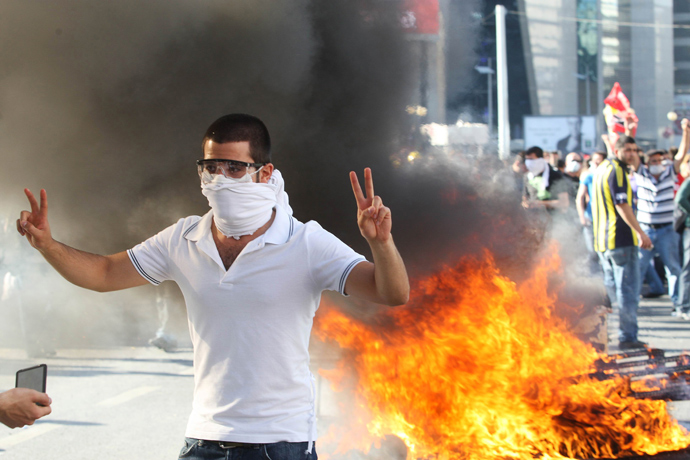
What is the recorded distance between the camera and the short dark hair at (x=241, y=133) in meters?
1.82

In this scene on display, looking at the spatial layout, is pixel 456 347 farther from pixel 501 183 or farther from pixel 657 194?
pixel 657 194

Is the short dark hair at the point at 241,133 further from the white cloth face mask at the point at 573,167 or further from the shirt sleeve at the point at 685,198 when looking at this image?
the white cloth face mask at the point at 573,167

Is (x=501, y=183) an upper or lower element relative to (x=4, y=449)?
upper

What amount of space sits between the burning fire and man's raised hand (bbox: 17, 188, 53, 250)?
193 centimetres

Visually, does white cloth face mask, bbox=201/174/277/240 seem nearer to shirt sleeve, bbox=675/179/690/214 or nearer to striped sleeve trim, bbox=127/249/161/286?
striped sleeve trim, bbox=127/249/161/286

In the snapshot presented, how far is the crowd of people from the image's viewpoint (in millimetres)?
5535

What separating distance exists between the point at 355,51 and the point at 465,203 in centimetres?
133

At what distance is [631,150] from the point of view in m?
5.63

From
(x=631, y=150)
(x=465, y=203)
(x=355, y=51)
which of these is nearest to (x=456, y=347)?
(x=465, y=203)

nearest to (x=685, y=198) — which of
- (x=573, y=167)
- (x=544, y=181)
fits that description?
(x=544, y=181)

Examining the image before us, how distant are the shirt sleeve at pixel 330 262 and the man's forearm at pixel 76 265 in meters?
0.70

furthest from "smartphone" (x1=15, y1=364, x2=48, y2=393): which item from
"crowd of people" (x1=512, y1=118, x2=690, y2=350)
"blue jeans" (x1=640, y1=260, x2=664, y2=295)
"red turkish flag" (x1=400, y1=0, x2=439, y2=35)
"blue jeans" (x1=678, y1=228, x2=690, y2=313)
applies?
"blue jeans" (x1=640, y1=260, x2=664, y2=295)

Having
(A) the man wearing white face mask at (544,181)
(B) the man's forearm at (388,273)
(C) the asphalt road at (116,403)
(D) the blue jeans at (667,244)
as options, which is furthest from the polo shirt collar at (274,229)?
(D) the blue jeans at (667,244)

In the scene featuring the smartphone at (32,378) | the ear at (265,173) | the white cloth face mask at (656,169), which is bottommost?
the smartphone at (32,378)
